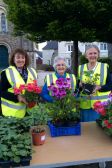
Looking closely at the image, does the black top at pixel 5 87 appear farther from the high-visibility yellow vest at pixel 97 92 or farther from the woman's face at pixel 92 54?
the woman's face at pixel 92 54

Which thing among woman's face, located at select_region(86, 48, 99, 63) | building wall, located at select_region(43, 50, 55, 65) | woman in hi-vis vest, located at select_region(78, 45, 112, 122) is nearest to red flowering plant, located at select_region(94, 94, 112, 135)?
woman in hi-vis vest, located at select_region(78, 45, 112, 122)

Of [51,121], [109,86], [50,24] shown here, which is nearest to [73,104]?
[51,121]

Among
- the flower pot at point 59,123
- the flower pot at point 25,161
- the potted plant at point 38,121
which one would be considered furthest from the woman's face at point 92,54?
the flower pot at point 25,161

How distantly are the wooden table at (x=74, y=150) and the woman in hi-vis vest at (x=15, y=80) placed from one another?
32.8 inches

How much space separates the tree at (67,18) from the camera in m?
11.5

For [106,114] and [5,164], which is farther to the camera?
[106,114]

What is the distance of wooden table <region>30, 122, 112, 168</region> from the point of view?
8.71ft

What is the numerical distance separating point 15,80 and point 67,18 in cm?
830

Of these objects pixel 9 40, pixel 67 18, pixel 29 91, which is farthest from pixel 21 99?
pixel 9 40

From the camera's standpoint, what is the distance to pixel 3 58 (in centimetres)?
3397

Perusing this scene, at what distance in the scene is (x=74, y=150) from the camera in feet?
9.47

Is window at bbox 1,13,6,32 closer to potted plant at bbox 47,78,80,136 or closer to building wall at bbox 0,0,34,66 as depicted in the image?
building wall at bbox 0,0,34,66

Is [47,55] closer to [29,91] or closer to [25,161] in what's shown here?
[29,91]

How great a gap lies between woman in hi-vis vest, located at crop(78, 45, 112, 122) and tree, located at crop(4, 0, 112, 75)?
24.7 feet
